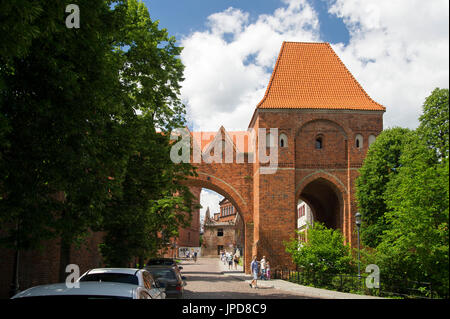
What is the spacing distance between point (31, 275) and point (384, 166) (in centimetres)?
1865

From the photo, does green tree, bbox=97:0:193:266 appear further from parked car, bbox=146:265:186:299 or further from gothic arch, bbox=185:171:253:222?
gothic arch, bbox=185:171:253:222

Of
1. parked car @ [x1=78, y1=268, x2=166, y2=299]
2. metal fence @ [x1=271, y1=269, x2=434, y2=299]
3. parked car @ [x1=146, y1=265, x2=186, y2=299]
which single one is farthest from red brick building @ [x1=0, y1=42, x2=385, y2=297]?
parked car @ [x1=78, y1=268, x2=166, y2=299]

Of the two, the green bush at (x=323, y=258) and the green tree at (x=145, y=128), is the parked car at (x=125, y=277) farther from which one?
the green bush at (x=323, y=258)

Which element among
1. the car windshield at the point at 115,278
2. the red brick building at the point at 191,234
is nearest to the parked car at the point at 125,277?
the car windshield at the point at 115,278

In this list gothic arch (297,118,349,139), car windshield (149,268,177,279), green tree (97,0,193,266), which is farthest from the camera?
gothic arch (297,118,349,139)

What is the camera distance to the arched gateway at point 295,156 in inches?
1199

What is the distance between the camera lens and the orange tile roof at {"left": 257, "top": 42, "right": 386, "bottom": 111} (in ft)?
103

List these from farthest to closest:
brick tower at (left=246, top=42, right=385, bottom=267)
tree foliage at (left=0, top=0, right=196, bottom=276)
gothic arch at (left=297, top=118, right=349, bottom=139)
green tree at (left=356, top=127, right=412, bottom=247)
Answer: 1. gothic arch at (left=297, top=118, right=349, bottom=139)
2. brick tower at (left=246, top=42, right=385, bottom=267)
3. green tree at (left=356, top=127, right=412, bottom=247)
4. tree foliage at (left=0, top=0, right=196, bottom=276)

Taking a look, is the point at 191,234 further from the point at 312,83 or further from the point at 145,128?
the point at 145,128

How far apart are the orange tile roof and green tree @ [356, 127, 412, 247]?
259 inches

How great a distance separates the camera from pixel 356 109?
31.1m

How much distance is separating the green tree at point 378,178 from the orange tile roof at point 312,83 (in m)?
6.58

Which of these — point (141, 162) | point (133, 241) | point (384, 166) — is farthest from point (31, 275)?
point (384, 166)

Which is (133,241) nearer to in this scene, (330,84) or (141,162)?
(141,162)
